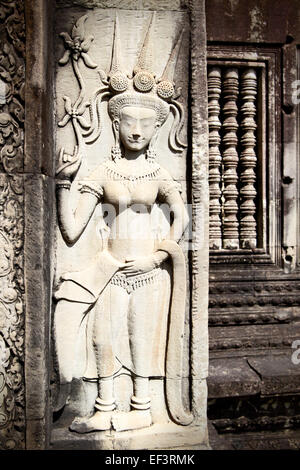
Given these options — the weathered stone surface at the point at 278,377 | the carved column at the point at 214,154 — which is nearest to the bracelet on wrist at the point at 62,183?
the carved column at the point at 214,154

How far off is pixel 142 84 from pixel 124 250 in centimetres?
108

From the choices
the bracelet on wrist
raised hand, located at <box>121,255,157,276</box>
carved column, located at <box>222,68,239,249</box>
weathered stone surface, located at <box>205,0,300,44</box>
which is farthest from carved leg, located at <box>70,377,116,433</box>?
weathered stone surface, located at <box>205,0,300,44</box>

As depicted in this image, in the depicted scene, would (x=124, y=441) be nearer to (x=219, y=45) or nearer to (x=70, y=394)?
(x=70, y=394)

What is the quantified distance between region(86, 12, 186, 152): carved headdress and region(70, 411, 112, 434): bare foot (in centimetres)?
188

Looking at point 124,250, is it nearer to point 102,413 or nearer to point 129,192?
point 129,192

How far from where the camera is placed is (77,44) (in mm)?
2219

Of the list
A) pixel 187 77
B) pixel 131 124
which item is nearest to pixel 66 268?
pixel 131 124

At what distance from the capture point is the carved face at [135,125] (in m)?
2.25

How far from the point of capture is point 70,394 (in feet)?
7.54

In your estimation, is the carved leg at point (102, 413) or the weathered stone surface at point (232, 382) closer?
the carved leg at point (102, 413)

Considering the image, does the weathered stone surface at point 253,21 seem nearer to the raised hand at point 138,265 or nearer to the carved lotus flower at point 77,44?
the carved lotus flower at point 77,44

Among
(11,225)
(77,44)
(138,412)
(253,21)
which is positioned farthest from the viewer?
(253,21)

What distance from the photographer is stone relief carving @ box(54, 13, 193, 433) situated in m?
2.25

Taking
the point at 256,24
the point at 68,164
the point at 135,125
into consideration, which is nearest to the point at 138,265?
the point at 68,164
